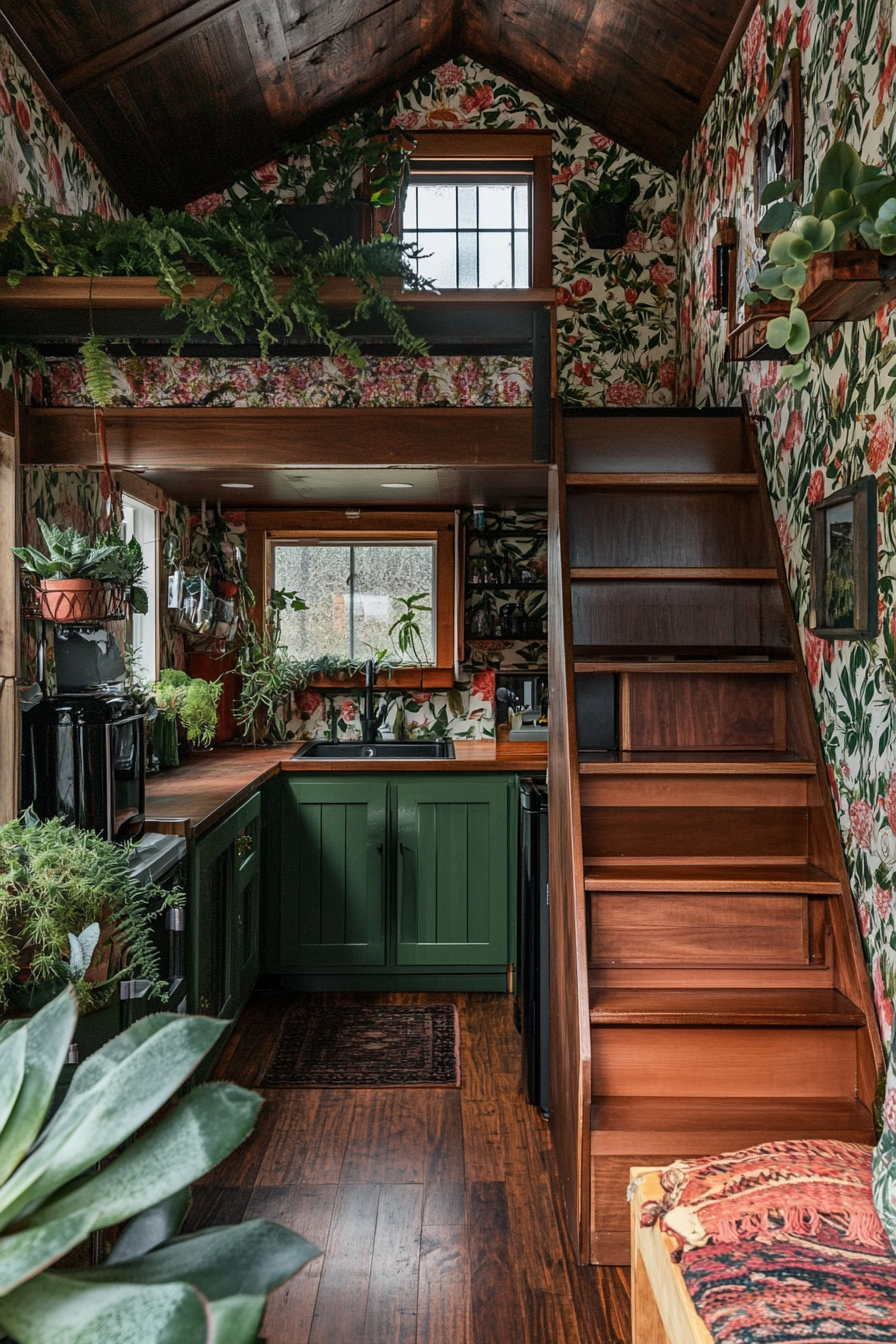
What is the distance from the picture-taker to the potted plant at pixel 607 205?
4270 millimetres

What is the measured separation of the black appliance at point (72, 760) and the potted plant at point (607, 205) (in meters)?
3.12

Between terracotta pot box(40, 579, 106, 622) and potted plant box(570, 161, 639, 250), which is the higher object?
potted plant box(570, 161, 639, 250)

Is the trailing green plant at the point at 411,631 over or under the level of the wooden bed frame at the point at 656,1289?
over

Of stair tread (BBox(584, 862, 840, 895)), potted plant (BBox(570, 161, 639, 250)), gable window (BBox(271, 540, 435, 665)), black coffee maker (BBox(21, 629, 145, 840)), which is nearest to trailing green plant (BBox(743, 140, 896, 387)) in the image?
stair tread (BBox(584, 862, 840, 895))

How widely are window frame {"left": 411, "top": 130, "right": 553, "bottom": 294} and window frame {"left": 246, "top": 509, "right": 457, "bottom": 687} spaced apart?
1188mm

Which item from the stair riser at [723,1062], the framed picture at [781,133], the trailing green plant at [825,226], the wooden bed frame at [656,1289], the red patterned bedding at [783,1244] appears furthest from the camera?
the framed picture at [781,133]

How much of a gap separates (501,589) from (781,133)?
2.24 metres

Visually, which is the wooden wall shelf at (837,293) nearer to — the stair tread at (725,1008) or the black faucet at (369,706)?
the stair tread at (725,1008)

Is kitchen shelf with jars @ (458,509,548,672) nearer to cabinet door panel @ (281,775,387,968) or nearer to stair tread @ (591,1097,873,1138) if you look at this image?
cabinet door panel @ (281,775,387,968)

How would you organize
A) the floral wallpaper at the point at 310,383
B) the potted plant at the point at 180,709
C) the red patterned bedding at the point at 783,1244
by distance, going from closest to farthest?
the red patterned bedding at the point at 783,1244
the floral wallpaper at the point at 310,383
the potted plant at the point at 180,709

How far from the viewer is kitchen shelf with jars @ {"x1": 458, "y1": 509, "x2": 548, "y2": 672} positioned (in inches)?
180

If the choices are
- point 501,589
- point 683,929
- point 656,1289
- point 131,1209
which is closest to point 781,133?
point 683,929

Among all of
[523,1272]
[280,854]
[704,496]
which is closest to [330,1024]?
[280,854]

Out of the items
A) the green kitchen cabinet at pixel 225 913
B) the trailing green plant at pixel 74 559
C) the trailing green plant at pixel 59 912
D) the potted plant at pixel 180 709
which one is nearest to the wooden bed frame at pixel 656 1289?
the trailing green plant at pixel 59 912
